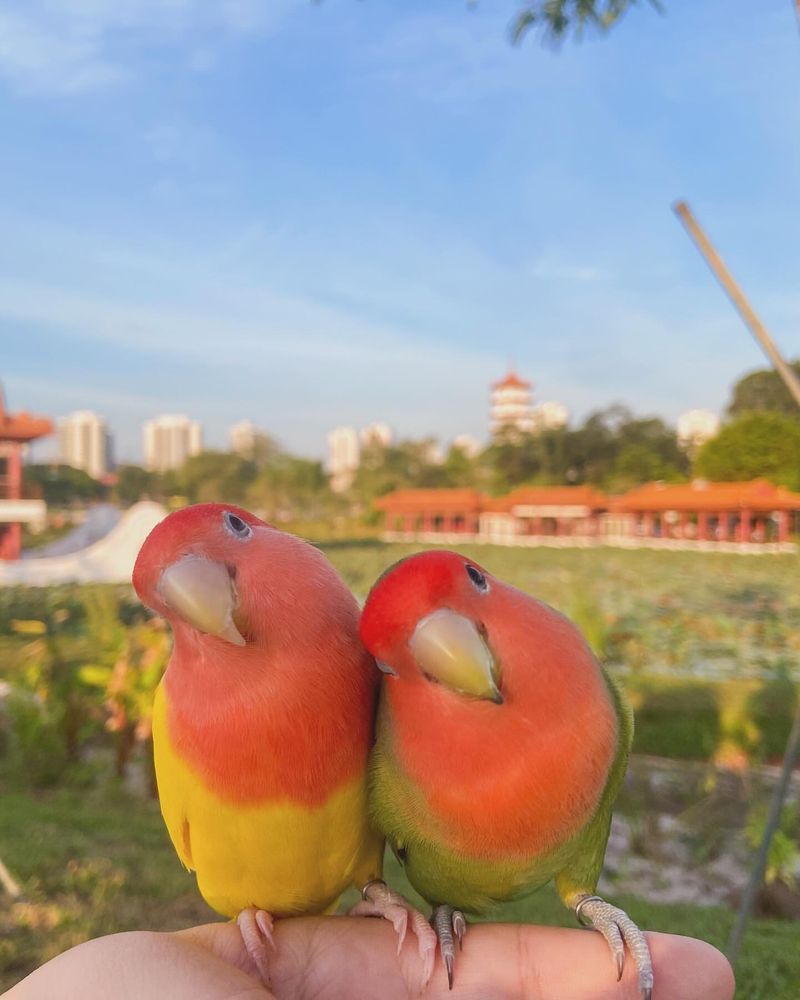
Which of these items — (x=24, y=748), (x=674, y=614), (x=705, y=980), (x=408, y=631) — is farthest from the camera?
(x=674, y=614)

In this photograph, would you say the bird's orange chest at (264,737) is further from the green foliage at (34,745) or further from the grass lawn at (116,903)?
the green foliage at (34,745)

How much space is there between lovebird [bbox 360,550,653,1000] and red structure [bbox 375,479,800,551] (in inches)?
422

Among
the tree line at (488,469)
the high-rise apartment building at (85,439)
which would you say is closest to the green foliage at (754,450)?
the tree line at (488,469)

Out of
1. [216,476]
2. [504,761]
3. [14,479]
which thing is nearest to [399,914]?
[504,761]

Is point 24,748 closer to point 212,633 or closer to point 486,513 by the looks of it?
point 212,633

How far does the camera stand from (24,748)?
3869mm

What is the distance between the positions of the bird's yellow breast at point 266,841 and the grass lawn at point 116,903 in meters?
1.57

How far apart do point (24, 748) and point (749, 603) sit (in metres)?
7.02

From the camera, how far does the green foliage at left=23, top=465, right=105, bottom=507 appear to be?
37.9ft

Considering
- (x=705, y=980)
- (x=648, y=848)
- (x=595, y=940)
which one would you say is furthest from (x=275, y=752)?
(x=648, y=848)

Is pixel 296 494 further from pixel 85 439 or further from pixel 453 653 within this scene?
pixel 85 439

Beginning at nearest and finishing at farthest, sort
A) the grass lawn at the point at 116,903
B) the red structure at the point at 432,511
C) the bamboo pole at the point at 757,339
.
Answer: the bamboo pole at the point at 757,339 → the grass lawn at the point at 116,903 → the red structure at the point at 432,511

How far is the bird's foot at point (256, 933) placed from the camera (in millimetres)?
919

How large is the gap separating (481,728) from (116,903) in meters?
2.33
